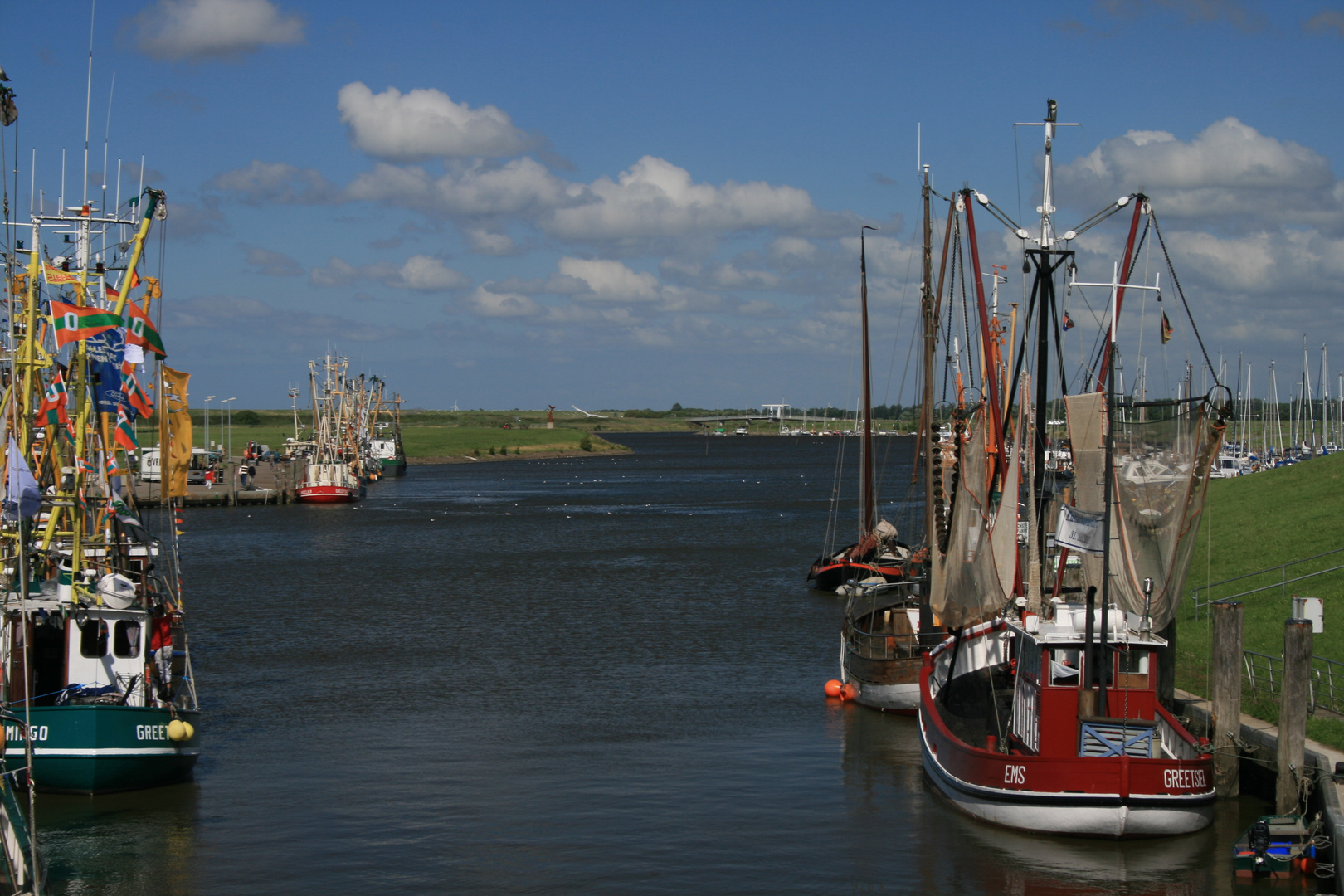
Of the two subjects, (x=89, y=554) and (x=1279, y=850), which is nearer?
(x=1279, y=850)

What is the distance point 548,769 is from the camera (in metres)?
32.3

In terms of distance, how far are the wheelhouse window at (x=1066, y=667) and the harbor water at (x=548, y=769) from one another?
3281 mm

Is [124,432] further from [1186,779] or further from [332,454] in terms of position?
[332,454]

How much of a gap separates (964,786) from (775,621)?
2854cm

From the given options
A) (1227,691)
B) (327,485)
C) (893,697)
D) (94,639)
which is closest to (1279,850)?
(1227,691)

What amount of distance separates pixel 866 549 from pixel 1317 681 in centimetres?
3410

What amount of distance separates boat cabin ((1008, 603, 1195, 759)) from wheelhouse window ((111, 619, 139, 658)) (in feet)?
68.9

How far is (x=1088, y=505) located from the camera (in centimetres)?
3081

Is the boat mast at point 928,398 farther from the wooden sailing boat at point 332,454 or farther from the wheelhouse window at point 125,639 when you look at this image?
the wooden sailing boat at point 332,454

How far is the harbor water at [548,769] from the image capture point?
25047mm

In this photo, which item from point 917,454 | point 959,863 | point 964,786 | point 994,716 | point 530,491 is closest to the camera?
point 959,863

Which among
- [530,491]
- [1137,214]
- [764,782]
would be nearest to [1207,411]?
[1137,214]

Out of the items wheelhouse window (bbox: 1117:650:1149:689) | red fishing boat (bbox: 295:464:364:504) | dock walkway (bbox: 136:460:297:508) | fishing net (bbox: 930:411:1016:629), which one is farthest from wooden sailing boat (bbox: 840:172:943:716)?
red fishing boat (bbox: 295:464:364:504)

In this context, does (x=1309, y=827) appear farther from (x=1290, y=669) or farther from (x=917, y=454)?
(x=917, y=454)
